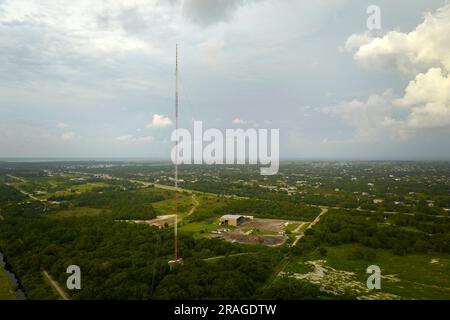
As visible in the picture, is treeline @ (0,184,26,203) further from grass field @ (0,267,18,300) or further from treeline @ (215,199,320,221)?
grass field @ (0,267,18,300)

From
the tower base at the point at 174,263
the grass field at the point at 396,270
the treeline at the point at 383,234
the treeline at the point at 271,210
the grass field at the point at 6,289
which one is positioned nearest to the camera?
the grass field at the point at 396,270

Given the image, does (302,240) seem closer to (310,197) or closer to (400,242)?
(400,242)

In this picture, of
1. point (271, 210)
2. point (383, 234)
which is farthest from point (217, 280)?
point (271, 210)

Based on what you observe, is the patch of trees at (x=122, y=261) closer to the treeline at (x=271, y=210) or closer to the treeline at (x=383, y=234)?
the treeline at (x=383, y=234)

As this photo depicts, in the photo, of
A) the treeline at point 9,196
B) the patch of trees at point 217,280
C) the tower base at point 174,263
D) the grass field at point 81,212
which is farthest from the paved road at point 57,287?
the treeline at point 9,196

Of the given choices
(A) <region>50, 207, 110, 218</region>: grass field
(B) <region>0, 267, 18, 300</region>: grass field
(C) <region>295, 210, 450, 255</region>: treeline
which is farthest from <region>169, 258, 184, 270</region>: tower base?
(A) <region>50, 207, 110, 218</region>: grass field

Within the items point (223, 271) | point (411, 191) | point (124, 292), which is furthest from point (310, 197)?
point (124, 292)

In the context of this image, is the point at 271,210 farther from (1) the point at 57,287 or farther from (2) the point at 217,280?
(1) the point at 57,287
